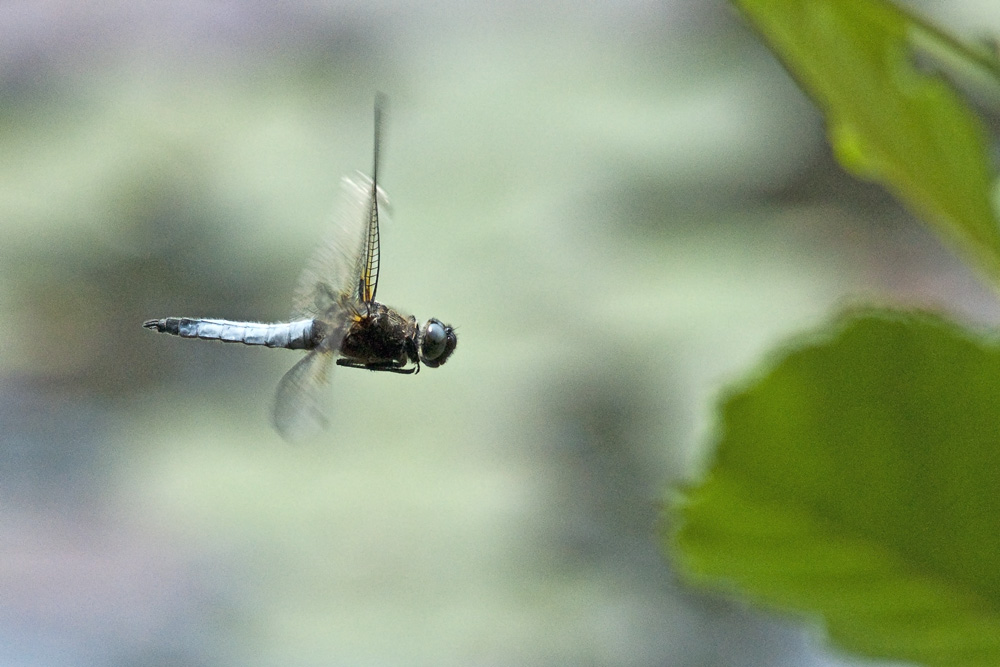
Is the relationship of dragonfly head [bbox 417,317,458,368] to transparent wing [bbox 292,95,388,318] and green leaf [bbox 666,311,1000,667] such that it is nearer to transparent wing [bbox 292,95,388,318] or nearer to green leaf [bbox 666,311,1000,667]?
transparent wing [bbox 292,95,388,318]

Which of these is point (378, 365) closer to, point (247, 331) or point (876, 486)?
point (247, 331)

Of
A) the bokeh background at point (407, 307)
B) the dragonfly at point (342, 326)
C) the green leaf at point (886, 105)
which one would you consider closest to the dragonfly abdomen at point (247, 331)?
the dragonfly at point (342, 326)

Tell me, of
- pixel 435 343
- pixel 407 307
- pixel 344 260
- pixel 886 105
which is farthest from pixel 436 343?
pixel 407 307

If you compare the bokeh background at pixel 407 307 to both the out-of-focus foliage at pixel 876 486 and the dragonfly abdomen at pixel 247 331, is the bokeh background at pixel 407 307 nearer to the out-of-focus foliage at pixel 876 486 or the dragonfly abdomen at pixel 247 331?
the dragonfly abdomen at pixel 247 331

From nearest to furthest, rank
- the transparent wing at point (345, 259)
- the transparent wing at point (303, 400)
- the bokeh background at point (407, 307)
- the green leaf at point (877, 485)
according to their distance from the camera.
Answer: the green leaf at point (877, 485)
the transparent wing at point (303, 400)
the transparent wing at point (345, 259)
the bokeh background at point (407, 307)

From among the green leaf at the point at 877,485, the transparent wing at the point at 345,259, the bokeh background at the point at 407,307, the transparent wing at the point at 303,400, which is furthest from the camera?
the bokeh background at the point at 407,307

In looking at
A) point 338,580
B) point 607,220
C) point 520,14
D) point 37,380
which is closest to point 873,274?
point 607,220

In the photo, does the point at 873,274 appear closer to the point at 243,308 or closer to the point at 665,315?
the point at 665,315
